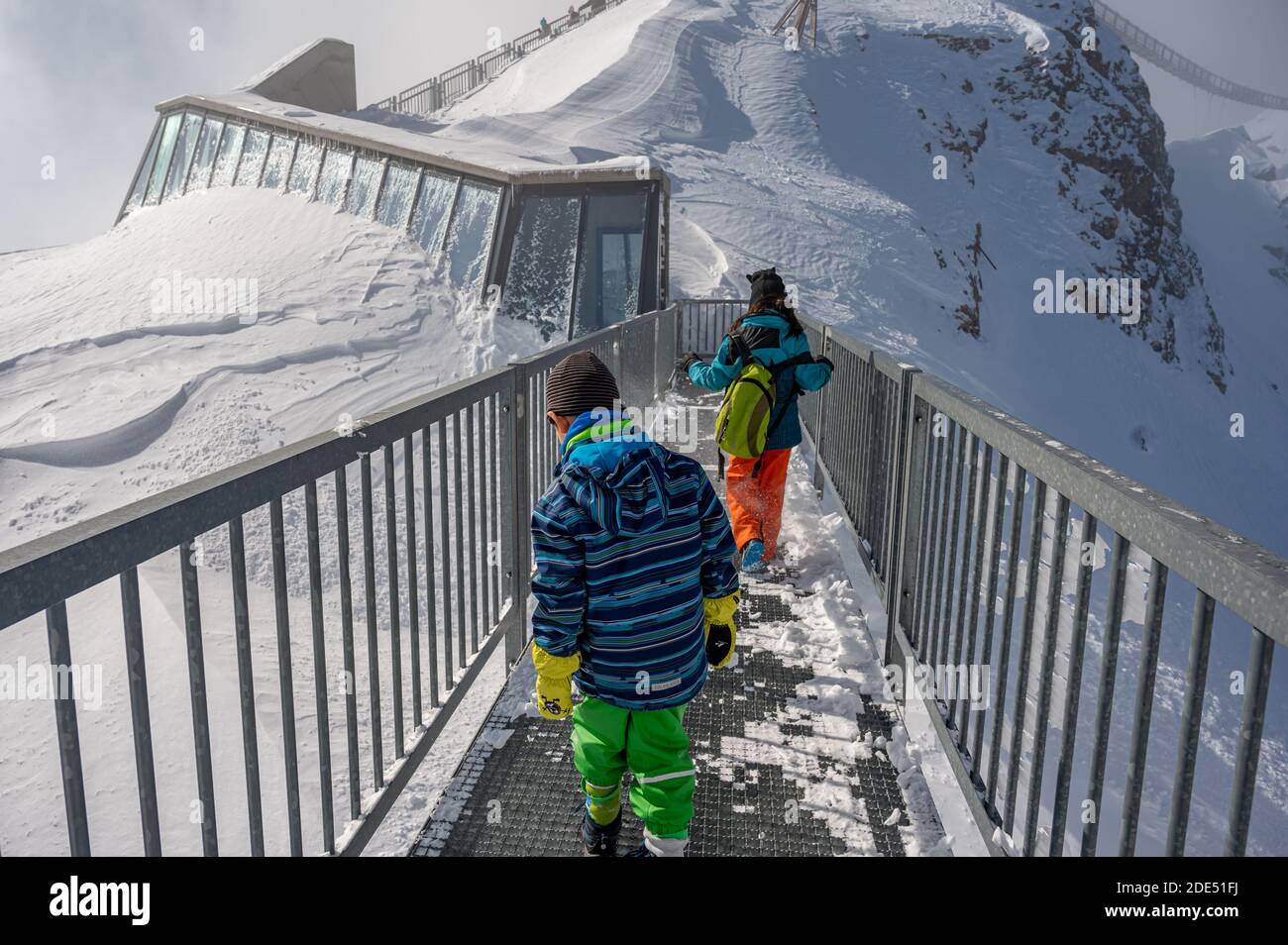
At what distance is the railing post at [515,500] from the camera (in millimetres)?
4289

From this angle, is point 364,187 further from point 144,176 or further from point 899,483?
point 899,483

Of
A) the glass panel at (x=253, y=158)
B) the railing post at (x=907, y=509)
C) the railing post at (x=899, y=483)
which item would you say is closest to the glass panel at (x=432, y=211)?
the glass panel at (x=253, y=158)

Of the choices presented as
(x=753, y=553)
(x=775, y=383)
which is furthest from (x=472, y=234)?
(x=753, y=553)

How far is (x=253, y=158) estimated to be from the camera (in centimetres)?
2216

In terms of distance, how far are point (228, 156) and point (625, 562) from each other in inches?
1005

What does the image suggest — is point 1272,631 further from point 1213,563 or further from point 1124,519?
point 1124,519

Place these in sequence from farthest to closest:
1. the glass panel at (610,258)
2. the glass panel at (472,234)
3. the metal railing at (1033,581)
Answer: the glass panel at (472,234), the glass panel at (610,258), the metal railing at (1033,581)

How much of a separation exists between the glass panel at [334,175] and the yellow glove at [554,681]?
1911 cm

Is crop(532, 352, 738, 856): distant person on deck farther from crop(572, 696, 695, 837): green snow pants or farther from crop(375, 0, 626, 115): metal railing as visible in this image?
crop(375, 0, 626, 115): metal railing

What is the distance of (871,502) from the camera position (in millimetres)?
5172

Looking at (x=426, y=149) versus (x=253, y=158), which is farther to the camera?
(x=253, y=158)

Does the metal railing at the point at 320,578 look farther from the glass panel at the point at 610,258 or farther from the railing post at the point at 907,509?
the glass panel at the point at 610,258

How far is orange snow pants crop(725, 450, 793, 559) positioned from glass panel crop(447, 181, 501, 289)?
11548 millimetres
